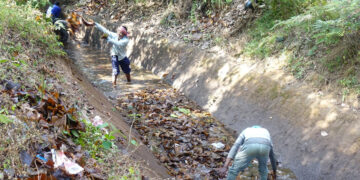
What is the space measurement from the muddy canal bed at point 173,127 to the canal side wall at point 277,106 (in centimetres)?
40

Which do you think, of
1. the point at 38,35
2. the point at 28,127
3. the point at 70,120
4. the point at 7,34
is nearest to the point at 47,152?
the point at 28,127

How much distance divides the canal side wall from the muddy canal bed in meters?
0.40

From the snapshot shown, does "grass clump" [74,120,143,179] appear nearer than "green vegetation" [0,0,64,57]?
Yes

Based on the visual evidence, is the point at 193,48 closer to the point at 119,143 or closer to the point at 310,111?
the point at 310,111

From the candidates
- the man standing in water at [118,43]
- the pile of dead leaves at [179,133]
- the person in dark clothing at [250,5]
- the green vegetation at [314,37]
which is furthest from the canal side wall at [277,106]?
the man standing in water at [118,43]

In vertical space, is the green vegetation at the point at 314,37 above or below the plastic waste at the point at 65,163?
above

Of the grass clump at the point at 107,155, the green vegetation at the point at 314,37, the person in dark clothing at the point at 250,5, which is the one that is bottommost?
the grass clump at the point at 107,155

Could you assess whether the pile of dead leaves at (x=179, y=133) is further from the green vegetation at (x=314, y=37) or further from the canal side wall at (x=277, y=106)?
the green vegetation at (x=314, y=37)

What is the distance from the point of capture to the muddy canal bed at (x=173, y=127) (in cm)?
628

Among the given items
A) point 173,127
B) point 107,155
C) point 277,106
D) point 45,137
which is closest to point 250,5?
point 277,106

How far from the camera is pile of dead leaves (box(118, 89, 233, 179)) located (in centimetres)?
635

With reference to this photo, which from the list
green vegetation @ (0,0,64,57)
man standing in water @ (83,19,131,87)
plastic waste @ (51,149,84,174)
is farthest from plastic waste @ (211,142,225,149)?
man standing in water @ (83,19,131,87)

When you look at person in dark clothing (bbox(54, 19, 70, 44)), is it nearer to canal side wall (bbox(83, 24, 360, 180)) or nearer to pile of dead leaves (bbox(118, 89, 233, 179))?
pile of dead leaves (bbox(118, 89, 233, 179))

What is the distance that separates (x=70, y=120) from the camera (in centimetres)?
405
